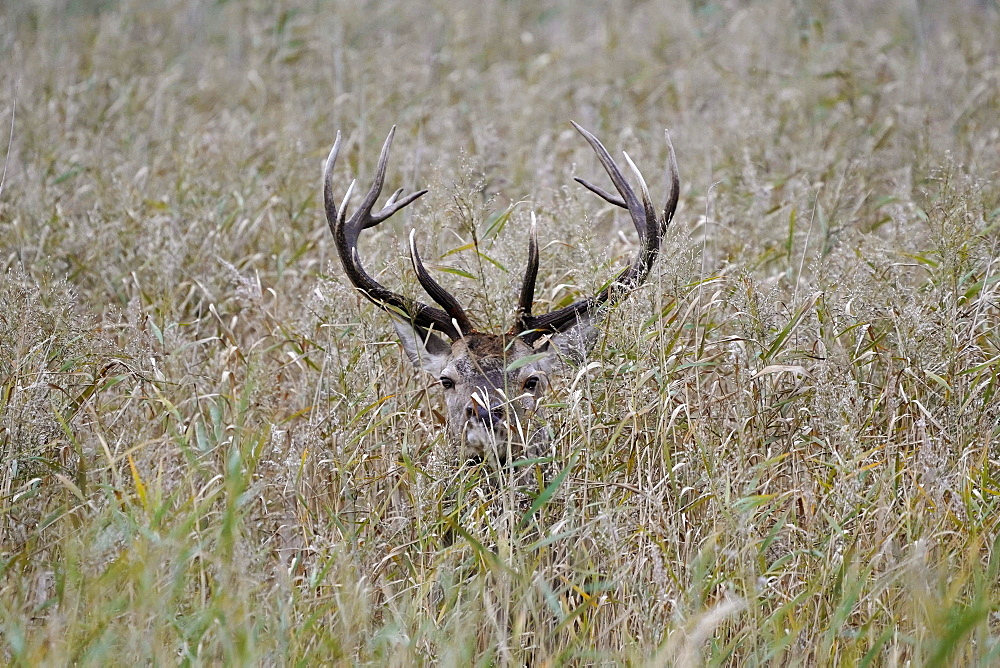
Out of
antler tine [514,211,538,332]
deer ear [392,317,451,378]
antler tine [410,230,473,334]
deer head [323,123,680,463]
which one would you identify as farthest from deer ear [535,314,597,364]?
deer ear [392,317,451,378]

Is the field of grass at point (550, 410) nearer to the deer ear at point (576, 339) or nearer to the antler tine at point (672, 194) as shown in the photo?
the deer ear at point (576, 339)

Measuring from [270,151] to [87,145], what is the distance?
1221 mm

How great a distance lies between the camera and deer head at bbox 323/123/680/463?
4.18 metres

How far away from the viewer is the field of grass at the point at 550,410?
320 centimetres

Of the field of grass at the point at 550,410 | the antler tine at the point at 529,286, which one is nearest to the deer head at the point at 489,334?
the antler tine at the point at 529,286

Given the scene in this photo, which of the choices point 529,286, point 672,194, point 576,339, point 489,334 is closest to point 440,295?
point 489,334

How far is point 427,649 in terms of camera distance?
3.20m

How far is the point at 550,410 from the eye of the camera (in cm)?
421

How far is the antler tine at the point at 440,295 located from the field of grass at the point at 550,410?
0.56ft

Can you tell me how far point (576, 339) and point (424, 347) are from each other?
711 mm

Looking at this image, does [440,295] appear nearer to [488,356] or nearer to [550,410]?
[488,356]

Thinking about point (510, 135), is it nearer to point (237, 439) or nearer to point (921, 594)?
point (237, 439)

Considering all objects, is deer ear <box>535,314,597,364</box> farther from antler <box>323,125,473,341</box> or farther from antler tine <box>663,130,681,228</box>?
antler tine <box>663,130,681,228</box>

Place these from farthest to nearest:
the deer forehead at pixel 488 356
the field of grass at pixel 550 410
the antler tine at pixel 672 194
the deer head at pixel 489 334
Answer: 1. the antler tine at pixel 672 194
2. the deer forehead at pixel 488 356
3. the deer head at pixel 489 334
4. the field of grass at pixel 550 410
